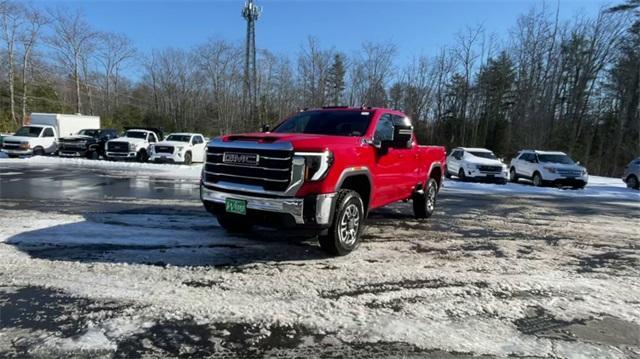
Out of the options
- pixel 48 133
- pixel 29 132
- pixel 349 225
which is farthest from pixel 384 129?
pixel 29 132

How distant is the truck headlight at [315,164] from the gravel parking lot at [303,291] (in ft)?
3.64

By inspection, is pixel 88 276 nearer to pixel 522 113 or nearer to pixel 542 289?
pixel 542 289

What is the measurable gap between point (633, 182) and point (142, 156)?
25073 mm

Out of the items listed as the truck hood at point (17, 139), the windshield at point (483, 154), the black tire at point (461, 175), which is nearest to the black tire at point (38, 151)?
the truck hood at point (17, 139)

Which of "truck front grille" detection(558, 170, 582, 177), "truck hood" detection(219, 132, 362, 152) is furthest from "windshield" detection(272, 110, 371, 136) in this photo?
"truck front grille" detection(558, 170, 582, 177)

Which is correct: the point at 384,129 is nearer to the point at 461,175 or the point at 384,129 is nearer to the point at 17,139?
the point at 461,175

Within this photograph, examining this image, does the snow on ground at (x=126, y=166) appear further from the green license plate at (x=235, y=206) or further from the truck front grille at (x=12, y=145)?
the green license plate at (x=235, y=206)

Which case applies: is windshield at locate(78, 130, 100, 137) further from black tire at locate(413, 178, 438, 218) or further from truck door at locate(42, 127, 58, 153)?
black tire at locate(413, 178, 438, 218)

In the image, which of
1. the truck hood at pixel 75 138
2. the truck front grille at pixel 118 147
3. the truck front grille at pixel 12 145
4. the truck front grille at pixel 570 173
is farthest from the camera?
the truck hood at pixel 75 138

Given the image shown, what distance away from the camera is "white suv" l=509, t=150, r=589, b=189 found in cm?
1944

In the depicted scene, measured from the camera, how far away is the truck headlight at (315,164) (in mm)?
5176

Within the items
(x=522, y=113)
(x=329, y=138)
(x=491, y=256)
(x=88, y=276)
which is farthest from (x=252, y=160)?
(x=522, y=113)

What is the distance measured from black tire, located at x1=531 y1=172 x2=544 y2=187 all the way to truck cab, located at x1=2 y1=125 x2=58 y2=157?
88.3ft

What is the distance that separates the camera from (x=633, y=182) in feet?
68.8
